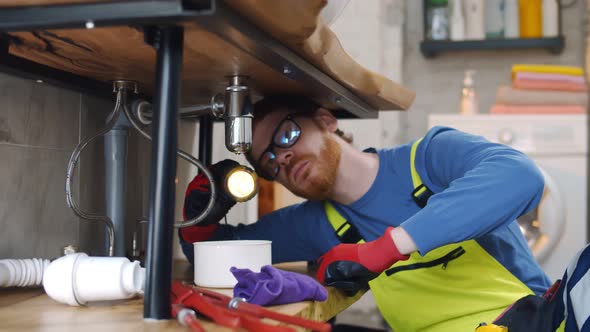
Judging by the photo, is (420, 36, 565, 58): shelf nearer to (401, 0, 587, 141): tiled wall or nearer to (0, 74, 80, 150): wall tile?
(401, 0, 587, 141): tiled wall

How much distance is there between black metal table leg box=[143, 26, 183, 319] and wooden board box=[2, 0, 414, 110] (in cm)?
3

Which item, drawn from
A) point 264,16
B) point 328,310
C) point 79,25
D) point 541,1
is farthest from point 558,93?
point 79,25

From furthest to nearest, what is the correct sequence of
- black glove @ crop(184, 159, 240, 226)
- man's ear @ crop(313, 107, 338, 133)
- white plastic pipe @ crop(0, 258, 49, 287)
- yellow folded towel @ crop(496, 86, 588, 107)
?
yellow folded towel @ crop(496, 86, 588, 107) < man's ear @ crop(313, 107, 338, 133) < black glove @ crop(184, 159, 240, 226) < white plastic pipe @ crop(0, 258, 49, 287)

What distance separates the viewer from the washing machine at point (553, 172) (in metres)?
2.32

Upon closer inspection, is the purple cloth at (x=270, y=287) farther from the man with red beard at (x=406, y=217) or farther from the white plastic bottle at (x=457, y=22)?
the white plastic bottle at (x=457, y=22)

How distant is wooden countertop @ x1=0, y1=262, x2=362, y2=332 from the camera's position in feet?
2.13

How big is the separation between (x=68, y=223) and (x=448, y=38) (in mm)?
2412

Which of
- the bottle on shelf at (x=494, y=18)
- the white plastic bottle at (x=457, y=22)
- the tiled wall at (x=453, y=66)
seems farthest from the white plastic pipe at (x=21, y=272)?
the bottle on shelf at (x=494, y=18)

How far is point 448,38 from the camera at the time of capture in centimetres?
305

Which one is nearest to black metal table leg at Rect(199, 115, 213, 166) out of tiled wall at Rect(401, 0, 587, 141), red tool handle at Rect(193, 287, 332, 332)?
red tool handle at Rect(193, 287, 332, 332)

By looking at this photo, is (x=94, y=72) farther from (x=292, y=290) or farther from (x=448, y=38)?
(x=448, y=38)

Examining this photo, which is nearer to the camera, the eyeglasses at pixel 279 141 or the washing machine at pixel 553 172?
the eyeglasses at pixel 279 141

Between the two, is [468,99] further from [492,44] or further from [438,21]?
[438,21]

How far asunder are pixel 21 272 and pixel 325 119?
71 centimetres
